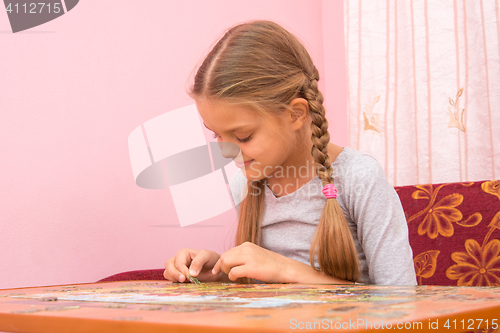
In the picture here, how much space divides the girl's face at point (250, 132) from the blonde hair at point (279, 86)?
0.06 ft

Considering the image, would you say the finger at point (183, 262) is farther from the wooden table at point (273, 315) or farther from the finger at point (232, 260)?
the wooden table at point (273, 315)

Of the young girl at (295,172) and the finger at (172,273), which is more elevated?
the young girl at (295,172)

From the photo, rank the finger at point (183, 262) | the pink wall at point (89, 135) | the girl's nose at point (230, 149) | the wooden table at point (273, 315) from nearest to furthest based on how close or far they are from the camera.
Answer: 1. the wooden table at point (273, 315)
2. the finger at point (183, 262)
3. the girl's nose at point (230, 149)
4. the pink wall at point (89, 135)

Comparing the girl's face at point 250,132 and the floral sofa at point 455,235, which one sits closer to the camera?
the girl's face at point 250,132

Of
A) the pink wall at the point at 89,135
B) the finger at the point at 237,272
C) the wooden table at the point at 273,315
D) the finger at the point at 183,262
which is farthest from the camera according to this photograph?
the pink wall at the point at 89,135

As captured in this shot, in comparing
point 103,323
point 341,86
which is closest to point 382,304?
point 103,323

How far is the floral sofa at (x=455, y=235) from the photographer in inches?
35.7

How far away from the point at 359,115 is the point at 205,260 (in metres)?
1.05

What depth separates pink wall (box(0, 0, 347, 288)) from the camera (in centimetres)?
100

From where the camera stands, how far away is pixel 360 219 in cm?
81

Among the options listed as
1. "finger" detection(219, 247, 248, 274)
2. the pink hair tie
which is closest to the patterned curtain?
the pink hair tie

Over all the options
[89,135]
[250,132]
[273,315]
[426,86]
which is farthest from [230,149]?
[426,86]

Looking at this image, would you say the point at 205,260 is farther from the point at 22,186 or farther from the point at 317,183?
the point at 22,186

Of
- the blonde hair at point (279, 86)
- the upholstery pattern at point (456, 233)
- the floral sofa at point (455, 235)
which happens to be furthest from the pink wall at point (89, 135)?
the upholstery pattern at point (456, 233)
